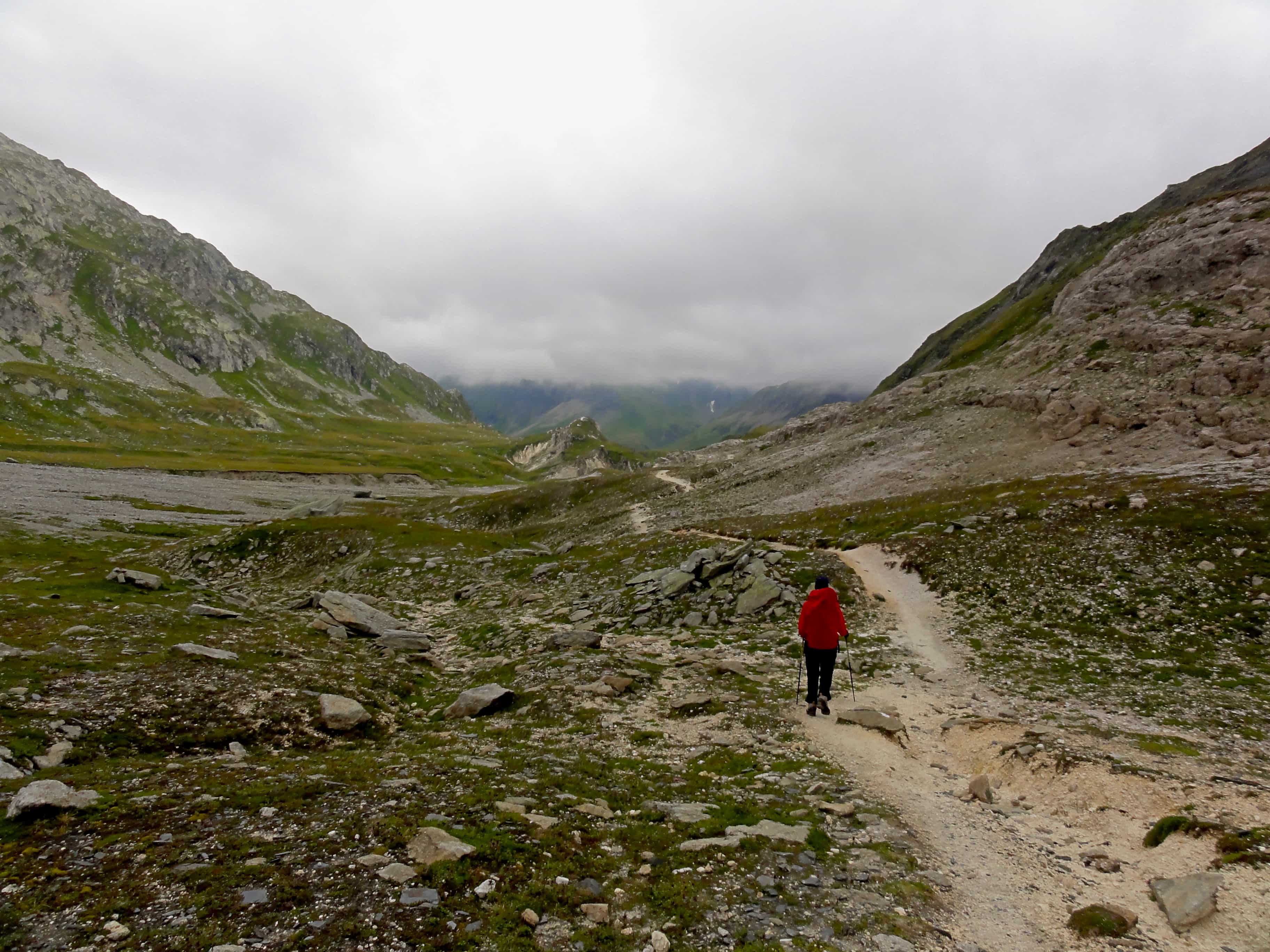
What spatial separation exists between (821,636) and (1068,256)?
199941mm

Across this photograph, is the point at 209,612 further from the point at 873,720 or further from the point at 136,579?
the point at 873,720

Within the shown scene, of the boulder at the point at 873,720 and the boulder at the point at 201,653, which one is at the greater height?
the boulder at the point at 201,653

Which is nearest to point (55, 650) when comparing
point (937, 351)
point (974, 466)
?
point (974, 466)

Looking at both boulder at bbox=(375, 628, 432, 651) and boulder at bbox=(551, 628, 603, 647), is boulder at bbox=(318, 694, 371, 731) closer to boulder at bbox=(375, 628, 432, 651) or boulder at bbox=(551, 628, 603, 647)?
boulder at bbox=(375, 628, 432, 651)

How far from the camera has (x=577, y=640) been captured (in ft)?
88.6

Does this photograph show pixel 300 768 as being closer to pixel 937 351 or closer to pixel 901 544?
pixel 901 544

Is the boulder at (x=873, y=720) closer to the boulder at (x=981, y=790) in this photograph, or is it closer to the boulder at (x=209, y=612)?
the boulder at (x=981, y=790)

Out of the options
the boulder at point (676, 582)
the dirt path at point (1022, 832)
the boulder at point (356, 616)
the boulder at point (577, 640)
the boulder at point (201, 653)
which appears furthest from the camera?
the boulder at point (676, 582)

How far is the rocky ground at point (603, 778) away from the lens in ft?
26.1

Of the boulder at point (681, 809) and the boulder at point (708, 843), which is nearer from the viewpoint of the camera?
the boulder at point (708, 843)

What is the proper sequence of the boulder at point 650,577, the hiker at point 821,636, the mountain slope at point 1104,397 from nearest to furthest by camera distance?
the hiker at point 821,636 → the boulder at point 650,577 → the mountain slope at point 1104,397

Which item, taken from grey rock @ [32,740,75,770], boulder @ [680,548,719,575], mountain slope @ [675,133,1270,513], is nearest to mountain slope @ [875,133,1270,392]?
mountain slope @ [675,133,1270,513]

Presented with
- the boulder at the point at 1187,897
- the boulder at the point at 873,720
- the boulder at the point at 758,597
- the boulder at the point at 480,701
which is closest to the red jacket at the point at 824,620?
the boulder at the point at 873,720

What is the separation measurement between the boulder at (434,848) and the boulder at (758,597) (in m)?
24.7
